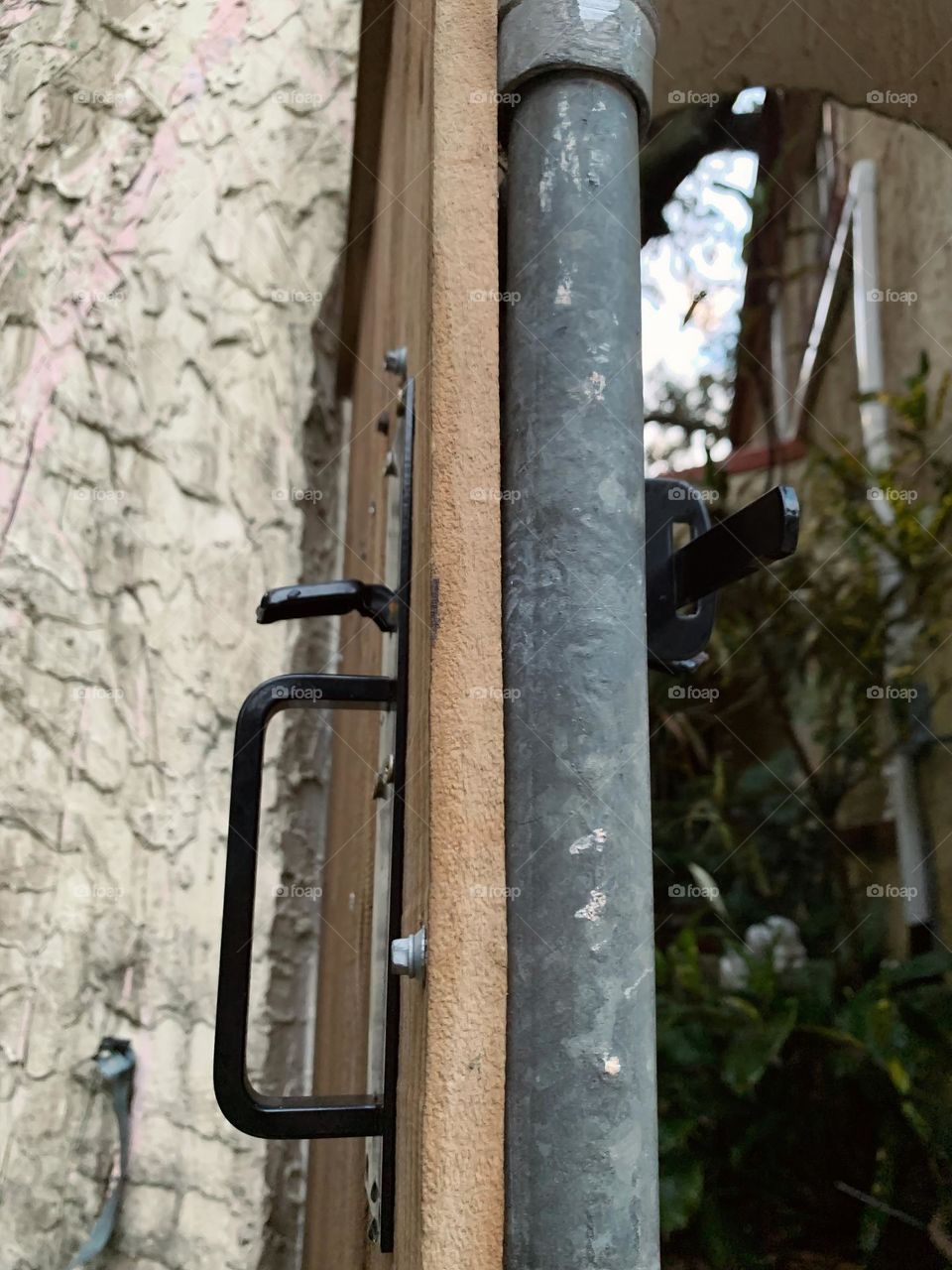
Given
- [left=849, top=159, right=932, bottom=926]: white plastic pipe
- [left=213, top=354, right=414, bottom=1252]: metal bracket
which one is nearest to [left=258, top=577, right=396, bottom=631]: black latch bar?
[left=213, top=354, right=414, bottom=1252]: metal bracket

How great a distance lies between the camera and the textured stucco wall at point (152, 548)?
1388mm

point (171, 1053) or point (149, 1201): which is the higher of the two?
point (171, 1053)

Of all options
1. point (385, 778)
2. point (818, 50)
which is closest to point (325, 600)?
point (385, 778)

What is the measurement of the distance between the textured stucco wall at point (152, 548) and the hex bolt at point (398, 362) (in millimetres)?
716

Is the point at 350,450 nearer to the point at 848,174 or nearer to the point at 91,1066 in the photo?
the point at 91,1066

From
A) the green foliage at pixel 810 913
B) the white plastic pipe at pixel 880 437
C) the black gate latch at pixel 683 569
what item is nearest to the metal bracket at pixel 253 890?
the black gate latch at pixel 683 569

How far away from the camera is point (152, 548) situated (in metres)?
1.55

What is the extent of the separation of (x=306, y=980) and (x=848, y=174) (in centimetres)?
314

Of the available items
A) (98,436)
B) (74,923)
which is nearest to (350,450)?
(98,436)

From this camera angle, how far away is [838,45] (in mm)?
1542

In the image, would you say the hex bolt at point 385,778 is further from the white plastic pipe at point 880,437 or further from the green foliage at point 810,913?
the white plastic pipe at point 880,437

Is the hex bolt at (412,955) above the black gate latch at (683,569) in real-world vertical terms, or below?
below

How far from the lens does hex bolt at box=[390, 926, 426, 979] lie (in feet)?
1.90

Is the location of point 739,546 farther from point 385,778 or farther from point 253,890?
point 253,890
